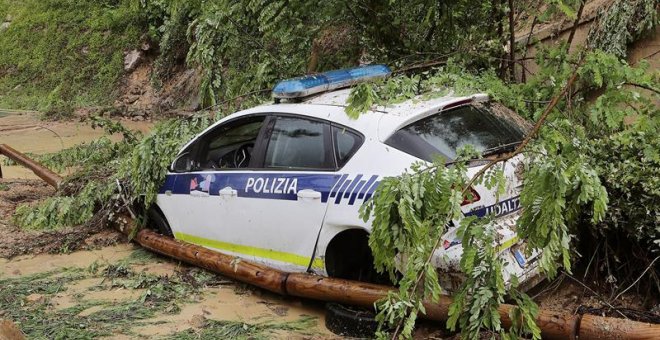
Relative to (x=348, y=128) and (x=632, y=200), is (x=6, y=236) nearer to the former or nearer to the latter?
(x=348, y=128)

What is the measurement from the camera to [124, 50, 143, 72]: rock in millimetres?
20234

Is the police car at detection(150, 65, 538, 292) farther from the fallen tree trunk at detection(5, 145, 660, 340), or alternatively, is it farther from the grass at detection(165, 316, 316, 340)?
the grass at detection(165, 316, 316, 340)

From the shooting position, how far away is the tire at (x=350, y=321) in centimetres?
434

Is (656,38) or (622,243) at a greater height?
(656,38)

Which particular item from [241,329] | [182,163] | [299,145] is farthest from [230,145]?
[241,329]

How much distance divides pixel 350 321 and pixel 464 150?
1400 millimetres

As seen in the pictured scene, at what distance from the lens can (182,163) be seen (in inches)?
230

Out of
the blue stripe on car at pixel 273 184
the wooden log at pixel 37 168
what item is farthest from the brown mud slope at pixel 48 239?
the blue stripe on car at pixel 273 184

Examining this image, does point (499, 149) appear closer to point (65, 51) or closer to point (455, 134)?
point (455, 134)

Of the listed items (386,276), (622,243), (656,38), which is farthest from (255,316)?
(656,38)

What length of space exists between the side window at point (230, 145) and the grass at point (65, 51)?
14.4 meters

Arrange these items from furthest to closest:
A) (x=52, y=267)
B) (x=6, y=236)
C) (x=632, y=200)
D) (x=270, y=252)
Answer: (x=6, y=236) < (x=52, y=267) < (x=270, y=252) < (x=632, y=200)

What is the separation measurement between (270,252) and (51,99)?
1749 centimetres

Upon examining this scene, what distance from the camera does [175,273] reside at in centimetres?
579
